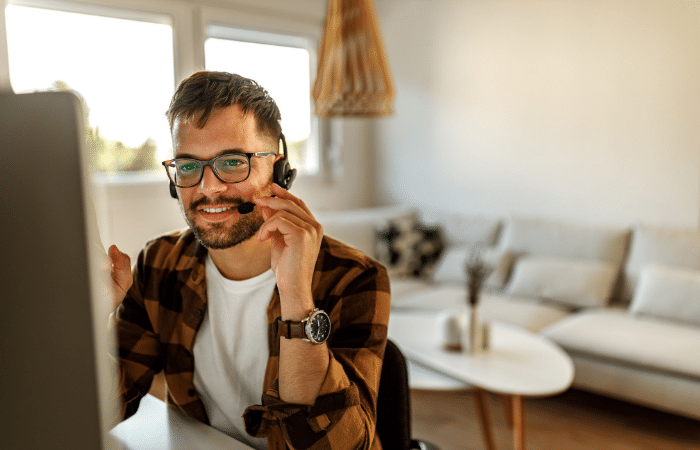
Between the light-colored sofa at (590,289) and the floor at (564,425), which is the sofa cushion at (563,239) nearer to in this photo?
the light-colored sofa at (590,289)

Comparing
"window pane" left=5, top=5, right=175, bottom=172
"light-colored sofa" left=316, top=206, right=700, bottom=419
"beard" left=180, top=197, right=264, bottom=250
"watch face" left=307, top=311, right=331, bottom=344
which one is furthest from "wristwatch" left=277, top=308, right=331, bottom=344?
"light-colored sofa" left=316, top=206, right=700, bottom=419

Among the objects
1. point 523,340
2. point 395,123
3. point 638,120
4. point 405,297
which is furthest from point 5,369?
point 395,123

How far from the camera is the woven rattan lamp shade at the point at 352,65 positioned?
1.90 meters

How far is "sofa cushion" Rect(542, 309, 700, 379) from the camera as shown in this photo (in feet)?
7.59

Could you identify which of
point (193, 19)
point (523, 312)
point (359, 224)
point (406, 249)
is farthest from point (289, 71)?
point (523, 312)

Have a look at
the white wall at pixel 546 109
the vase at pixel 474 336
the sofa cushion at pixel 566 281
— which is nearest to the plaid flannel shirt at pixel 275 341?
the vase at pixel 474 336

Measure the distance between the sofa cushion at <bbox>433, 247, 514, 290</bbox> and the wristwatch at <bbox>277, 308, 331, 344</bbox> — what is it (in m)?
2.50

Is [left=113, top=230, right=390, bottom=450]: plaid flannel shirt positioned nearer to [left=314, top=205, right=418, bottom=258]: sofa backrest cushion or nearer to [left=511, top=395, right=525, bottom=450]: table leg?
[left=511, top=395, right=525, bottom=450]: table leg

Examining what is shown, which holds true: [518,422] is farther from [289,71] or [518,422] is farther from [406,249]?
[289,71]

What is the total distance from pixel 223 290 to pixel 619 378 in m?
2.10

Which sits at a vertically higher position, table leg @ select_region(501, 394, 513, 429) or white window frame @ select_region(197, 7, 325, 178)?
white window frame @ select_region(197, 7, 325, 178)

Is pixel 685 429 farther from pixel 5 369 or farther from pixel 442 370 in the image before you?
pixel 5 369

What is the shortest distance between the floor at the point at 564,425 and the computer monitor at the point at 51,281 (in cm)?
213

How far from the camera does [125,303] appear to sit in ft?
3.12
